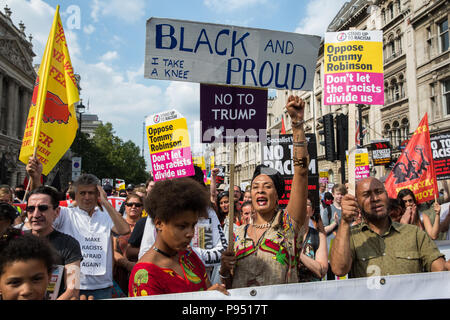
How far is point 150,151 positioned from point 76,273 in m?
4.82

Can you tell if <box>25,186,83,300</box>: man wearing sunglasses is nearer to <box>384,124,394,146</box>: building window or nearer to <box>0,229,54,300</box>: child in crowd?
<box>0,229,54,300</box>: child in crowd

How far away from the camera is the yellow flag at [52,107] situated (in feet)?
13.5

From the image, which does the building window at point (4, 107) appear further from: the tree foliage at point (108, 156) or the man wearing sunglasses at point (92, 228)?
the man wearing sunglasses at point (92, 228)

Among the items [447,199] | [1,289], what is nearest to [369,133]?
[447,199]

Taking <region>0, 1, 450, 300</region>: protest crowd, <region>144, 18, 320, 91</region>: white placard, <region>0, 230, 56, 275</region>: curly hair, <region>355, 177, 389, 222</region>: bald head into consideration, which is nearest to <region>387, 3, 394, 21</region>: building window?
<region>0, 1, 450, 300</region>: protest crowd

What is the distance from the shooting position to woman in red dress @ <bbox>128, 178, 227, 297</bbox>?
1.82 m

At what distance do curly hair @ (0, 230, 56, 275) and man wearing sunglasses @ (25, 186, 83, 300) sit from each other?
0.56 metres

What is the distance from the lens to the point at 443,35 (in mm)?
22656

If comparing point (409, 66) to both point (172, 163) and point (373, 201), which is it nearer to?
point (172, 163)


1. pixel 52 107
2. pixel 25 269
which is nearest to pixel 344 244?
pixel 25 269

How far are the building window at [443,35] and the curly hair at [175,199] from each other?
25524 millimetres

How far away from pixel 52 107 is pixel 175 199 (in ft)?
9.93

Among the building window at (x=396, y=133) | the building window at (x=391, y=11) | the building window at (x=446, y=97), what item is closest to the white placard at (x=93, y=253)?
the building window at (x=446, y=97)
